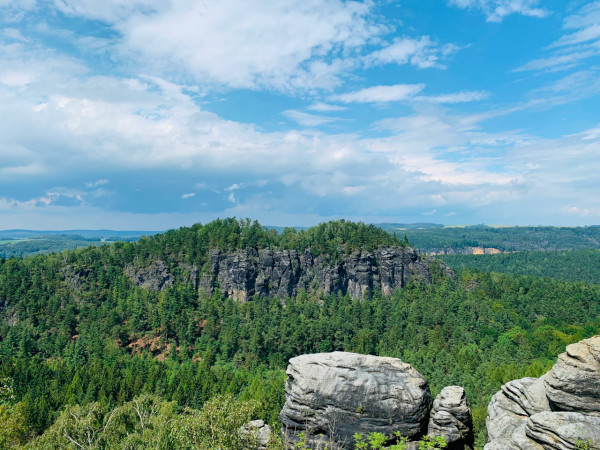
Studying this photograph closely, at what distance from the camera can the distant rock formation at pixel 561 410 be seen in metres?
21.4

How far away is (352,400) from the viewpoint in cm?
3134

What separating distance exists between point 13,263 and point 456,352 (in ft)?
473

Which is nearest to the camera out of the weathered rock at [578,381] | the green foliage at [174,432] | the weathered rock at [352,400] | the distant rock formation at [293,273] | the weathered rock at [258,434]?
the weathered rock at [578,381]

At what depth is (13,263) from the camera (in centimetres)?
13400

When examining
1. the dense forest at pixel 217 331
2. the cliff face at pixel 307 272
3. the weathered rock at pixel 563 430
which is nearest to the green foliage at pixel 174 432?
the dense forest at pixel 217 331

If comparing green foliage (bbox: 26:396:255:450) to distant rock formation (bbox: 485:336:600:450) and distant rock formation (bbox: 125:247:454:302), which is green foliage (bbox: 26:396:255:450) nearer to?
distant rock formation (bbox: 485:336:600:450)

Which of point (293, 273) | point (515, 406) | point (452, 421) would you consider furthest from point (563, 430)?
point (293, 273)

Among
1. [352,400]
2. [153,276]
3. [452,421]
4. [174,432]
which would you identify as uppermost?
[352,400]

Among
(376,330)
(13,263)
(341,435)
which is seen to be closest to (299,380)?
(341,435)

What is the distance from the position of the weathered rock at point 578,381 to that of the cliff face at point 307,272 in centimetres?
11230

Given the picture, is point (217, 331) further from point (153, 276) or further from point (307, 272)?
point (307, 272)

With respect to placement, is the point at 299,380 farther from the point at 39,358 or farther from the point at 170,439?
the point at 39,358

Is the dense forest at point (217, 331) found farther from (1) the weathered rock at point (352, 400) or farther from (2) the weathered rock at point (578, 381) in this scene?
(2) the weathered rock at point (578, 381)

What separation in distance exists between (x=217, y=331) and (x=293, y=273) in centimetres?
3945
